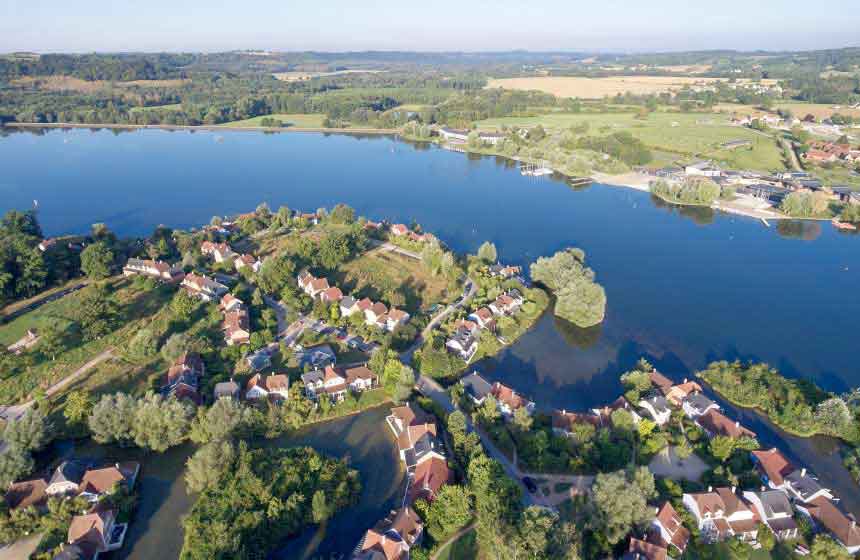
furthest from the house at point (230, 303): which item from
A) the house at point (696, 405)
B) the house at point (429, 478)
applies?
the house at point (696, 405)

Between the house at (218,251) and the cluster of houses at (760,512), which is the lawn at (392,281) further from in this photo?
the cluster of houses at (760,512)

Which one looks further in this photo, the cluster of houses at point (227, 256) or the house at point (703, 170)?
the house at point (703, 170)

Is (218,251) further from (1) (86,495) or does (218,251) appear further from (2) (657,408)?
(2) (657,408)

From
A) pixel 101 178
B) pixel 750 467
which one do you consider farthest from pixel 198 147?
pixel 750 467

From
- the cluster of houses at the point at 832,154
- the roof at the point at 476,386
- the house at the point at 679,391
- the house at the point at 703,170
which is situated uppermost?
the cluster of houses at the point at 832,154

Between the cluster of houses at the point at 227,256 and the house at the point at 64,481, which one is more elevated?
the cluster of houses at the point at 227,256

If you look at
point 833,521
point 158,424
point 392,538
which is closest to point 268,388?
point 158,424

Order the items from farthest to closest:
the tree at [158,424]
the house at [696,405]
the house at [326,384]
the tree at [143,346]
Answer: the tree at [143,346] → the house at [326,384] → the house at [696,405] → the tree at [158,424]
